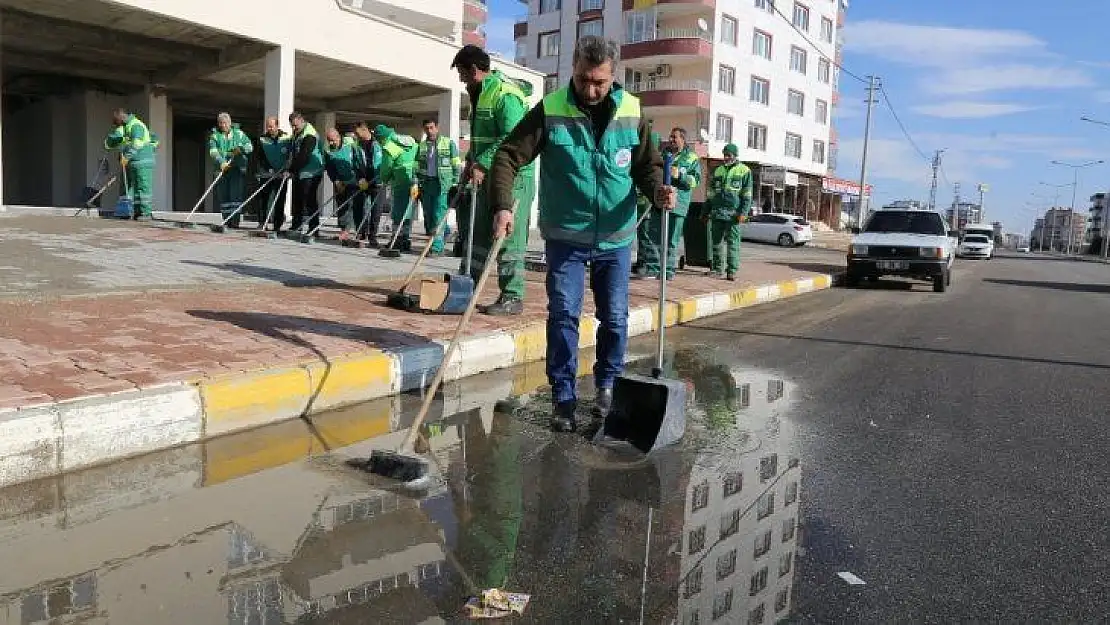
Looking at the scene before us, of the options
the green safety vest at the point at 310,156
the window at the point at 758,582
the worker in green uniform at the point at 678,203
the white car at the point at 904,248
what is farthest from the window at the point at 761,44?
the window at the point at 758,582

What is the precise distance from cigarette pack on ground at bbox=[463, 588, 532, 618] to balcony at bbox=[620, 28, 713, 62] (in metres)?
44.3

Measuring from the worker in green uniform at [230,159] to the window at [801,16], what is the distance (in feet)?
145

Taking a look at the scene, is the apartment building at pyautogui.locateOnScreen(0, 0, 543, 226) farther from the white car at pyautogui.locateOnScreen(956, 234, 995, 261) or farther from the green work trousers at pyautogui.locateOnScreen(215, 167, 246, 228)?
the white car at pyautogui.locateOnScreen(956, 234, 995, 261)

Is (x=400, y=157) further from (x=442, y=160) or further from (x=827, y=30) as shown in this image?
(x=827, y=30)

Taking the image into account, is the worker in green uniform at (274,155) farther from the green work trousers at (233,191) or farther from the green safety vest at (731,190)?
the green safety vest at (731,190)

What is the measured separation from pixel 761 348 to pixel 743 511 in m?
4.12

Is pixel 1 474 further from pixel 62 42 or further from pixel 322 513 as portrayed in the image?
pixel 62 42

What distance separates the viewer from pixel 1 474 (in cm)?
316

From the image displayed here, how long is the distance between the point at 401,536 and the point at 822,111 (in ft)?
187

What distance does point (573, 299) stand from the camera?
170 inches

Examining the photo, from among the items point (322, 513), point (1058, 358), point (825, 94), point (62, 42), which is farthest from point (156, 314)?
point (825, 94)

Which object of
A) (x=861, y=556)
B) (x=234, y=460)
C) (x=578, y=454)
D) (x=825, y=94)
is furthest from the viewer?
(x=825, y=94)

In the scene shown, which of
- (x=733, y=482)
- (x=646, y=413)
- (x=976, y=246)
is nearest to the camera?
(x=733, y=482)

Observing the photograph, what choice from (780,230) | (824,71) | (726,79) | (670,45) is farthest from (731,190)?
(824,71)
